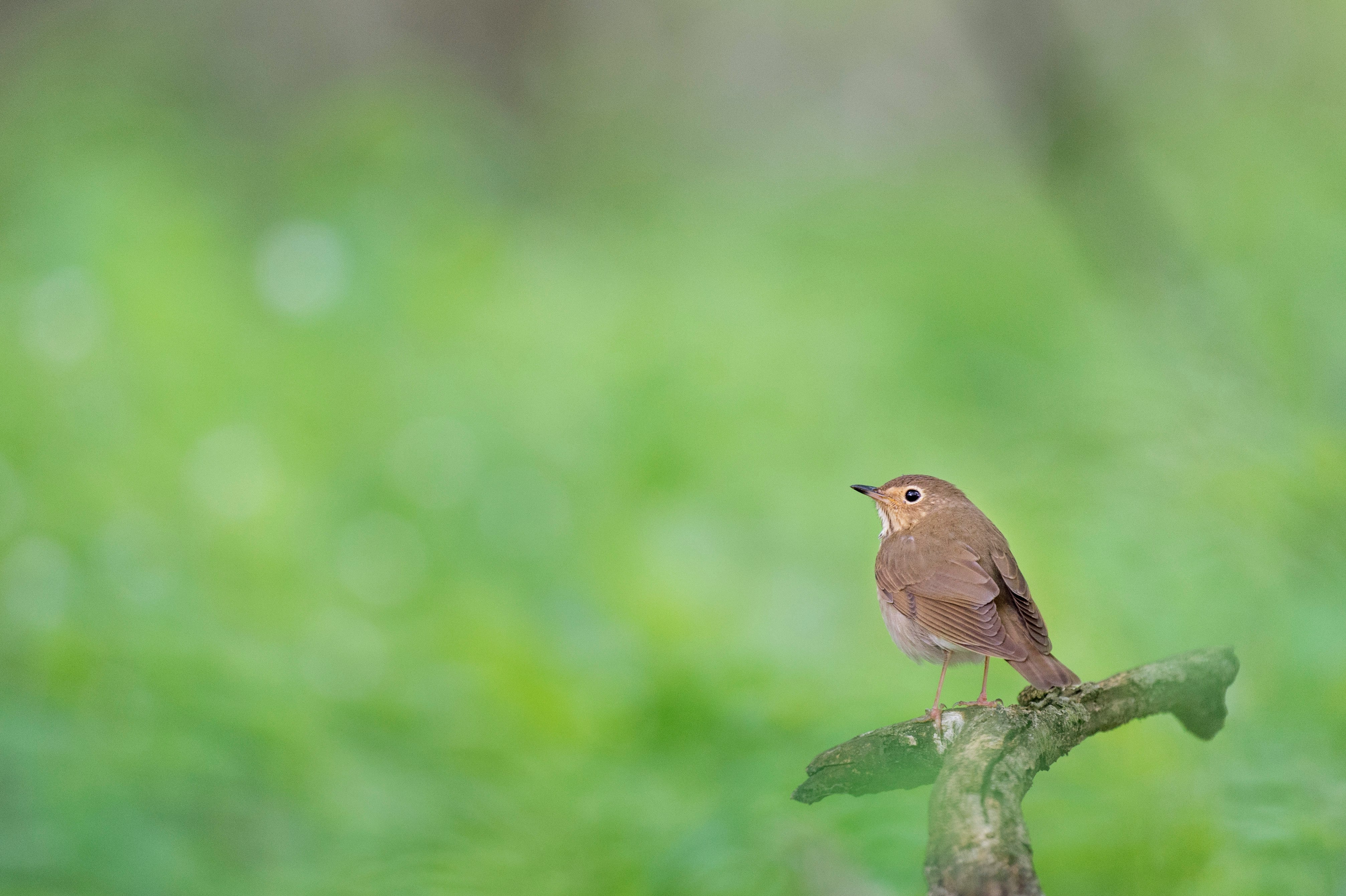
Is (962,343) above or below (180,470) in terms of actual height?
above

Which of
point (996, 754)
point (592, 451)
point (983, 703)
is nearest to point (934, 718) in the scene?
point (996, 754)

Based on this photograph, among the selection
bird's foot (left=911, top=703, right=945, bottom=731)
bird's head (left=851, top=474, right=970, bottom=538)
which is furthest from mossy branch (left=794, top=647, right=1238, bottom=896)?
bird's head (left=851, top=474, right=970, bottom=538)

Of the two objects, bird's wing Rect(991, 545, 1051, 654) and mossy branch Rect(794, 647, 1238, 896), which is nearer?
mossy branch Rect(794, 647, 1238, 896)

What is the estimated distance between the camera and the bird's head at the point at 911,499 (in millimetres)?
2242

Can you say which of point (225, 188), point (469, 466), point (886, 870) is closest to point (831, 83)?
point (225, 188)

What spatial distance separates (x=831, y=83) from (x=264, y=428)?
8448mm

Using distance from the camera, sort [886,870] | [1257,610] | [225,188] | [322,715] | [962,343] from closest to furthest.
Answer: [886,870]
[1257,610]
[322,715]
[962,343]
[225,188]

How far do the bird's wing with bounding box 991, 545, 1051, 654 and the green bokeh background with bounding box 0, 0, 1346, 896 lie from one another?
94cm

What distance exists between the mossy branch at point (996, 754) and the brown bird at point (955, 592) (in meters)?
0.14

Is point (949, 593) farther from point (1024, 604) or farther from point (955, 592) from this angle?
point (1024, 604)

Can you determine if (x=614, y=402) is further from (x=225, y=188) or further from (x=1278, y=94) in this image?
(x=1278, y=94)

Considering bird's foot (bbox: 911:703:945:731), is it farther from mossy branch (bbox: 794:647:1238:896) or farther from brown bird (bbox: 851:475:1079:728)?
brown bird (bbox: 851:475:1079:728)

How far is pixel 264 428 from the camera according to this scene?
562 centimetres

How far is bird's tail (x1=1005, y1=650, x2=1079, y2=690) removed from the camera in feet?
6.05
